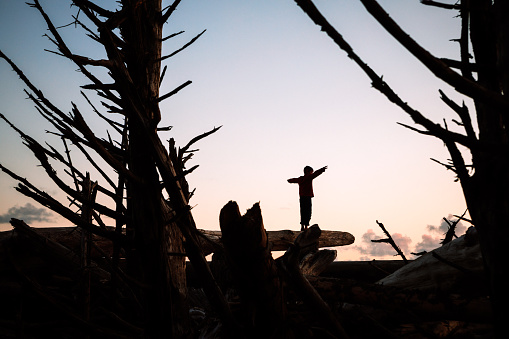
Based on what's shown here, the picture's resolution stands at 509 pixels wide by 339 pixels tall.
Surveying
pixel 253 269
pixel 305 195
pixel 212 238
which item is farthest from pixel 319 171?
pixel 253 269

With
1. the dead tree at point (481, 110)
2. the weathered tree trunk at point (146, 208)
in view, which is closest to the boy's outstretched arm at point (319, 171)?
the weathered tree trunk at point (146, 208)

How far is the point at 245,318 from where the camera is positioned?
1.66 metres

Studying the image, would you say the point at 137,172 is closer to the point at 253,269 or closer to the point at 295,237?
the point at 253,269

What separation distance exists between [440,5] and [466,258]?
276 cm

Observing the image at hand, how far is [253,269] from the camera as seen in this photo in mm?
1590

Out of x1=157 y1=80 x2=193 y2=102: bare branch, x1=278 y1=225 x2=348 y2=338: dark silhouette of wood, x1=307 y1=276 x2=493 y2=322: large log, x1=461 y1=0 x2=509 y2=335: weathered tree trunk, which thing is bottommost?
x1=307 y1=276 x2=493 y2=322: large log

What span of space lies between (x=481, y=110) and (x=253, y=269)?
1.04 metres

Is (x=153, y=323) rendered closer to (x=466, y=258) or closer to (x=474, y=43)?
(x=474, y=43)

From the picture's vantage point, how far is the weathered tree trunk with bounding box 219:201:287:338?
5.16 feet

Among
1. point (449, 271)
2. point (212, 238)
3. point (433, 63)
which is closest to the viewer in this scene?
point (433, 63)

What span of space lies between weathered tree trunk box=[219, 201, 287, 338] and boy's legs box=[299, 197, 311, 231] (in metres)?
8.90

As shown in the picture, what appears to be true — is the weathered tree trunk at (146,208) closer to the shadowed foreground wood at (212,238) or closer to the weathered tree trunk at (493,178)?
the weathered tree trunk at (493,178)

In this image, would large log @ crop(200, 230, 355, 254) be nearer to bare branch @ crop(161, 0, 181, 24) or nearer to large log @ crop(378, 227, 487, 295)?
large log @ crop(378, 227, 487, 295)

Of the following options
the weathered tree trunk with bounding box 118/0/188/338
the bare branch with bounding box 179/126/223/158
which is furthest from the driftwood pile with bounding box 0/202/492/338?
the bare branch with bounding box 179/126/223/158
